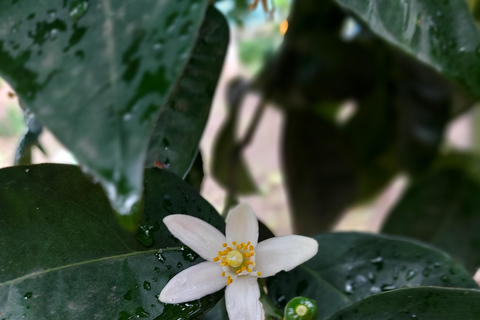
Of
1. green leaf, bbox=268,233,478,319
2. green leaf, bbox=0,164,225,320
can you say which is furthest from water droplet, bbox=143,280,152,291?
green leaf, bbox=268,233,478,319

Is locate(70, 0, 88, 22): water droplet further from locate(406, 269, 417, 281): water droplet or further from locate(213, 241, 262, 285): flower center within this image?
locate(406, 269, 417, 281): water droplet

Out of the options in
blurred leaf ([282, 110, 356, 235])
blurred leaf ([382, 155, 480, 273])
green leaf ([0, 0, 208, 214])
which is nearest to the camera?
green leaf ([0, 0, 208, 214])

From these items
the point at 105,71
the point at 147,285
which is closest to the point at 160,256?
the point at 147,285

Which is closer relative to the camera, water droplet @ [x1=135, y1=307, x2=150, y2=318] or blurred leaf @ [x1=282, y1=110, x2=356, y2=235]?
water droplet @ [x1=135, y1=307, x2=150, y2=318]

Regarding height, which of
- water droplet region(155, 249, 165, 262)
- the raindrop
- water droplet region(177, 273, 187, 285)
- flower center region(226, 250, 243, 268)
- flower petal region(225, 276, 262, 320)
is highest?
flower center region(226, 250, 243, 268)

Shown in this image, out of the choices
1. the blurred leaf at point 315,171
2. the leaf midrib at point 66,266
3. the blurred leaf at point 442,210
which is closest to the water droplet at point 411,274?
the leaf midrib at point 66,266

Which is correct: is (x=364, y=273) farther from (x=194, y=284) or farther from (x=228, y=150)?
(x=228, y=150)

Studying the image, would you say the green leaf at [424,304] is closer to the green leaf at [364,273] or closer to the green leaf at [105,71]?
the green leaf at [364,273]
